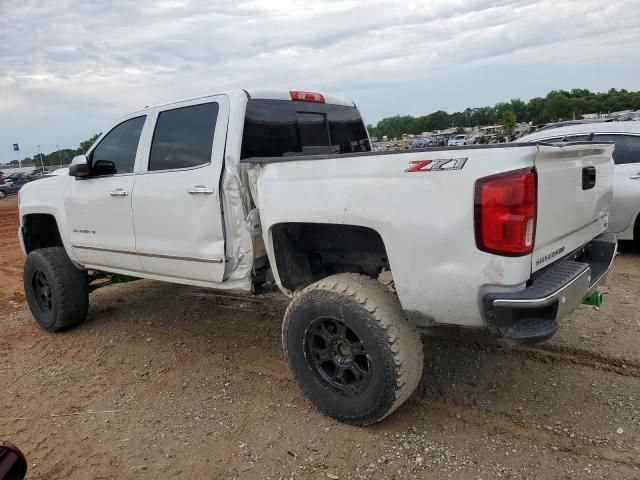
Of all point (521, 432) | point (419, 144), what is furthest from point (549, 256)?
point (419, 144)

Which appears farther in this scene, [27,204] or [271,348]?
[27,204]

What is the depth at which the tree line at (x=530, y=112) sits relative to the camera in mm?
66625

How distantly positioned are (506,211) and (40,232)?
5.25 metres

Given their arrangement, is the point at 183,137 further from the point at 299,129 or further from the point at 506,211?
the point at 506,211

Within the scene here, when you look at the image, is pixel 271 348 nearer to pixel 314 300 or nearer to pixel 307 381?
pixel 307 381

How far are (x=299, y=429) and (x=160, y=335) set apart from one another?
242cm

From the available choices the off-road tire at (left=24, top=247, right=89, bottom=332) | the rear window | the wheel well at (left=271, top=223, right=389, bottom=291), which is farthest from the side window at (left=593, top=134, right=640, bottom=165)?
the off-road tire at (left=24, top=247, right=89, bottom=332)

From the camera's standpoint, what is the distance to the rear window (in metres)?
3.90

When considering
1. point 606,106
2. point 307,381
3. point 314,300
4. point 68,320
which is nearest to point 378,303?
point 314,300

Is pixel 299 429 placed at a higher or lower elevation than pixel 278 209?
lower

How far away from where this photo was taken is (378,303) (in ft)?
9.93

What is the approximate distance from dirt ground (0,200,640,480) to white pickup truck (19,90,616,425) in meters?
0.36

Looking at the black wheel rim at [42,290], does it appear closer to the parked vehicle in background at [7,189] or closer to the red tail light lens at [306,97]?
the red tail light lens at [306,97]

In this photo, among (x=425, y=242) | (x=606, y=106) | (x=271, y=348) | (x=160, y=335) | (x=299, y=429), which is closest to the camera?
(x=425, y=242)
